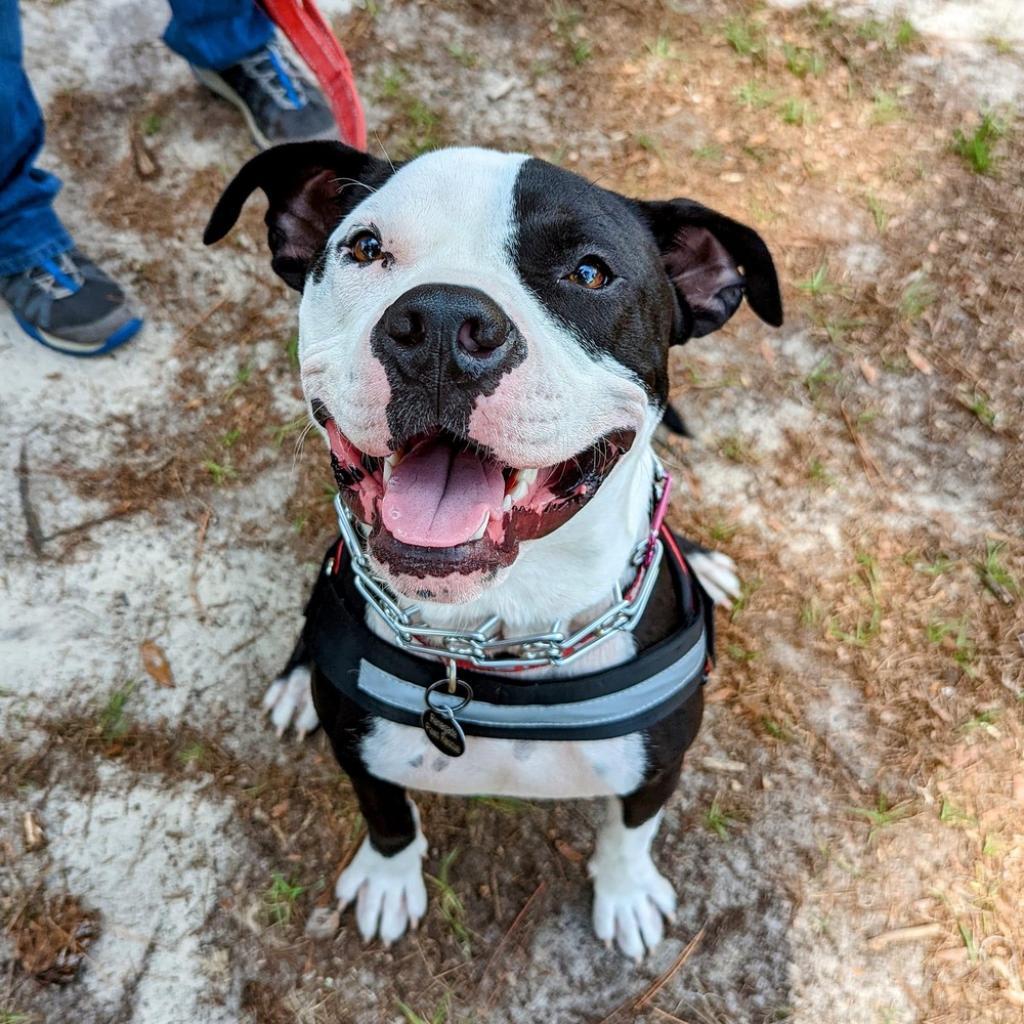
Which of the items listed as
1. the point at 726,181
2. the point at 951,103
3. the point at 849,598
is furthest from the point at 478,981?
the point at 951,103

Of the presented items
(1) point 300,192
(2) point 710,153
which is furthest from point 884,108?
(1) point 300,192

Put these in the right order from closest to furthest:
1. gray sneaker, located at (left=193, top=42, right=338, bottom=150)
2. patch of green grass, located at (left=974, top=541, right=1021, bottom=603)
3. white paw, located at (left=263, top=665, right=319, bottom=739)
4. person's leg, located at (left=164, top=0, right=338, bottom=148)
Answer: white paw, located at (left=263, top=665, right=319, bottom=739) → patch of green grass, located at (left=974, top=541, right=1021, bottom=603) → person's leg, located at (left=164, top=0, right=338, bottom=148) → gray sneaker, located at (left=193, top=42, right=338, bottom=150)

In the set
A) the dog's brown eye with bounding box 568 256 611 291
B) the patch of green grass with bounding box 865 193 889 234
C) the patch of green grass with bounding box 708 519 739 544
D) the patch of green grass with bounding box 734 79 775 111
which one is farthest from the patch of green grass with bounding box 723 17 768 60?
the dog's brown eye with bounding box 568 256 611 291

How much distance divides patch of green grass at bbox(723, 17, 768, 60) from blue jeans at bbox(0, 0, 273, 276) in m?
2.03

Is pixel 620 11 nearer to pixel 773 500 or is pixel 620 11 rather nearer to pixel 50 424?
pixel 773 500

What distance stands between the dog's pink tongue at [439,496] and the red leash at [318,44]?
38.0 inches

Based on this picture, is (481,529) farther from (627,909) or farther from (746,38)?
(746,38)

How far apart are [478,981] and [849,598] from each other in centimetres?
170

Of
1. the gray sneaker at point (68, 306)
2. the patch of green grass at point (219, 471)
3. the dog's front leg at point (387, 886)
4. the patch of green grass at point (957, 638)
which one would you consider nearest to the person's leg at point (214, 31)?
the gray sneaker at point (68, 306)

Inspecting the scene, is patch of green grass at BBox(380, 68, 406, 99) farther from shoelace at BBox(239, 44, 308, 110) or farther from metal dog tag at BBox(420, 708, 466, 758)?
metal dog tag at BBox(420, 708, 466, 758)

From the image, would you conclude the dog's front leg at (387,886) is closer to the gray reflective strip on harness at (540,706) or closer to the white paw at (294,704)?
the white paw at (294,704)

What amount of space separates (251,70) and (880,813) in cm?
359

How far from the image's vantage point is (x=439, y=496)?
1673mm

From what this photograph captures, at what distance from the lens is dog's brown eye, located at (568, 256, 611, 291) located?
1807 mm
